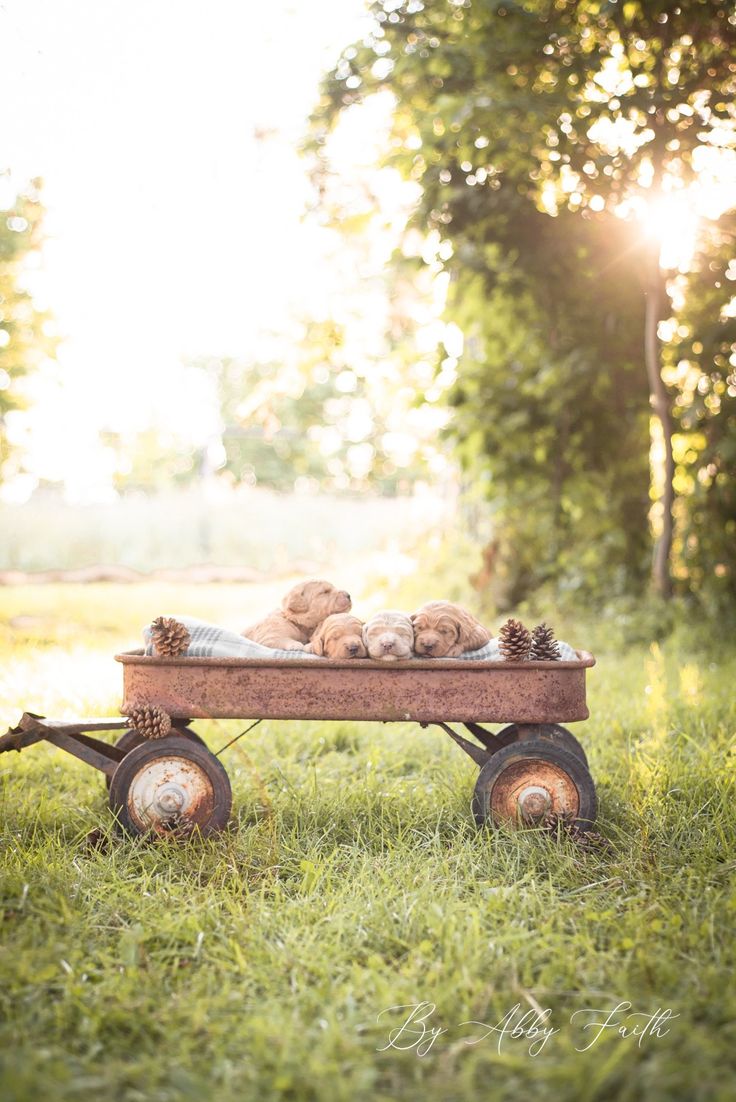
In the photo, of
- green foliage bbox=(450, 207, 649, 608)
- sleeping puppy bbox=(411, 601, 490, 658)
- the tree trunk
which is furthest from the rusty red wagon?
green foliage bbox=(450, 207, 649, 608)

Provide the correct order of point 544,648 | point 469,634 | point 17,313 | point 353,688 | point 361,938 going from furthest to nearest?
point 17,313, point 469,634, point 544,648, point 353,688, point 361,938

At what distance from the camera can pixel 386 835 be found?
3598 millimetres

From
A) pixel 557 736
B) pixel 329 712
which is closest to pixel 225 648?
pixel 329 712

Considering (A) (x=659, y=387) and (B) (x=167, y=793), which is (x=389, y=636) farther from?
(A) (x=659, y=387)

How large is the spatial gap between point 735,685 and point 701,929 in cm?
311

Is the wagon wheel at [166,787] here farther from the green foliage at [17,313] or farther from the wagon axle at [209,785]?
the green foliage at [17,313]

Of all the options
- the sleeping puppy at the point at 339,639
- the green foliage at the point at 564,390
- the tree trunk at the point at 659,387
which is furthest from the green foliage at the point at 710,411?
the sleeping puppy at the point at 339,639

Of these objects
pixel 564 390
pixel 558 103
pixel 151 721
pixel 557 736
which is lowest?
pixel 557 736

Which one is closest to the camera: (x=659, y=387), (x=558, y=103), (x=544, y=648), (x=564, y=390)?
(x=544, y=648)

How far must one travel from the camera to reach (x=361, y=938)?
2725 millimetres

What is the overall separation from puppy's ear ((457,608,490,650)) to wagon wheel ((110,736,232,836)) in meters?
1.07

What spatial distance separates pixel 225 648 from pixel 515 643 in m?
1.11

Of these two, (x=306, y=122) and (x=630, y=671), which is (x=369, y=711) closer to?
(x=630, y=671)

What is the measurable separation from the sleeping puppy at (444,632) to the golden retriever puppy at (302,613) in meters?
0.32
